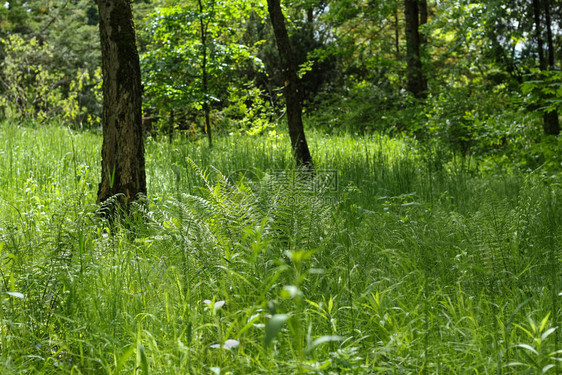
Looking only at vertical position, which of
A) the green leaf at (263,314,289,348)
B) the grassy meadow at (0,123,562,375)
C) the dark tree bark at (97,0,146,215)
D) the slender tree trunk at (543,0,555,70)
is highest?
the slender tree trunk at (543,0,555,70)

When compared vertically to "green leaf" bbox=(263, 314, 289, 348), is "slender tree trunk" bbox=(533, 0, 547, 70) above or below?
above

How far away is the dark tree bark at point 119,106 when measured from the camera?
4.24 meters

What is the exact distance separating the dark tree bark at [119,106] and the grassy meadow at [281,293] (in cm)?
43

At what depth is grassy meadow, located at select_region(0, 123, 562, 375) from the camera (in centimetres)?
179

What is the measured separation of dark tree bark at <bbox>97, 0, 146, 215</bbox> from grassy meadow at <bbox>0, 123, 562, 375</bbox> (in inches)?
17.0

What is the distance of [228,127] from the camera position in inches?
472

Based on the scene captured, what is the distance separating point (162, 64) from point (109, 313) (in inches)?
289

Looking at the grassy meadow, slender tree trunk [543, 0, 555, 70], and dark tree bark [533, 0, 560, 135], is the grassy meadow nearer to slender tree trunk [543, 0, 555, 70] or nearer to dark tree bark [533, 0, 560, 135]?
dark tree bark [533, 0, 560, 135]

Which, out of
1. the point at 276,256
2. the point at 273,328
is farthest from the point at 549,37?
the point at 273,328

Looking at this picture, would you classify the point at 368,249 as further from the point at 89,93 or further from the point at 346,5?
the point at 89,93

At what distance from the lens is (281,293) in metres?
1.15

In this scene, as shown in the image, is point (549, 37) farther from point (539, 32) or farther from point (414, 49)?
point (414, 49)

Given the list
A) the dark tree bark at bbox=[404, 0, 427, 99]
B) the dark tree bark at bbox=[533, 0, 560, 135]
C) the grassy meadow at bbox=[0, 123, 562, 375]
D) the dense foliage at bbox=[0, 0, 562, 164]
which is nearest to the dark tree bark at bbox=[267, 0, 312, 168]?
the grassy meadow at bbox=[0, 123, 562, 375]

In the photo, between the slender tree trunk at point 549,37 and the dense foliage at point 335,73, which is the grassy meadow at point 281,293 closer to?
the dense foliage at point 335,73
